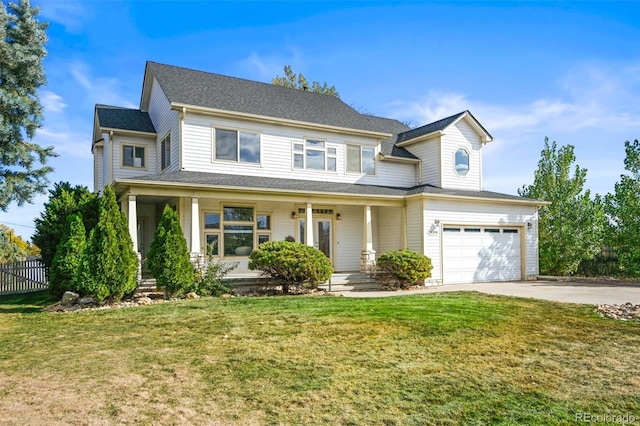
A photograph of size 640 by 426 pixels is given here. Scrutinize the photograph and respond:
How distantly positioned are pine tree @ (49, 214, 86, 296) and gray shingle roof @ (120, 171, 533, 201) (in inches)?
85.8

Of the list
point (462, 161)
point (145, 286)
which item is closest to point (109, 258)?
point (145, 286)

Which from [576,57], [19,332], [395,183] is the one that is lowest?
[19,332]

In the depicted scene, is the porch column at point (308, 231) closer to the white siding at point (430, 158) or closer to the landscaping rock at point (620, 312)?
the white siding at point (430, 158)

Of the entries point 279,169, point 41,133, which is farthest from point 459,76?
point 41,133

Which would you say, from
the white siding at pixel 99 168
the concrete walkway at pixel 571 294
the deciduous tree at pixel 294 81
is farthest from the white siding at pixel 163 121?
the deciduous tree at pixel 294 81

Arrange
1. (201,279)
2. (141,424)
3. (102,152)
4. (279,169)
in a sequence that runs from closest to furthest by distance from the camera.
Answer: (141,424)
(201,279)
(279,169)
(102,152)

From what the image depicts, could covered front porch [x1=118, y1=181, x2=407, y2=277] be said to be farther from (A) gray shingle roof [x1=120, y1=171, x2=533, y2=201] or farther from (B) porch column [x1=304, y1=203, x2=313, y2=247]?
(A) gray shingle roof [x1=120, y1=171, x2=533, y2=201]

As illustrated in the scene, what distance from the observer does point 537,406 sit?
156 inches

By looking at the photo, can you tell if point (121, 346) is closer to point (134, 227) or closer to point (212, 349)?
point (212, 349)

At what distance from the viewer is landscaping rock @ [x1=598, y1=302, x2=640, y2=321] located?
26.8 ft

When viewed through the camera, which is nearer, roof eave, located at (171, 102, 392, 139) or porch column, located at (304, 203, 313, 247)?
roof eave, located at (171, 102, 392, 139)

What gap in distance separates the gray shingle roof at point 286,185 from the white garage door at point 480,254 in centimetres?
138

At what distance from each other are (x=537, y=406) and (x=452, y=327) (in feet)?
9.80

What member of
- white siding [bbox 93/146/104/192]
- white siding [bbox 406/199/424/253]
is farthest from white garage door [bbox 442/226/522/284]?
white siding [bbox 93/146/104/192]
